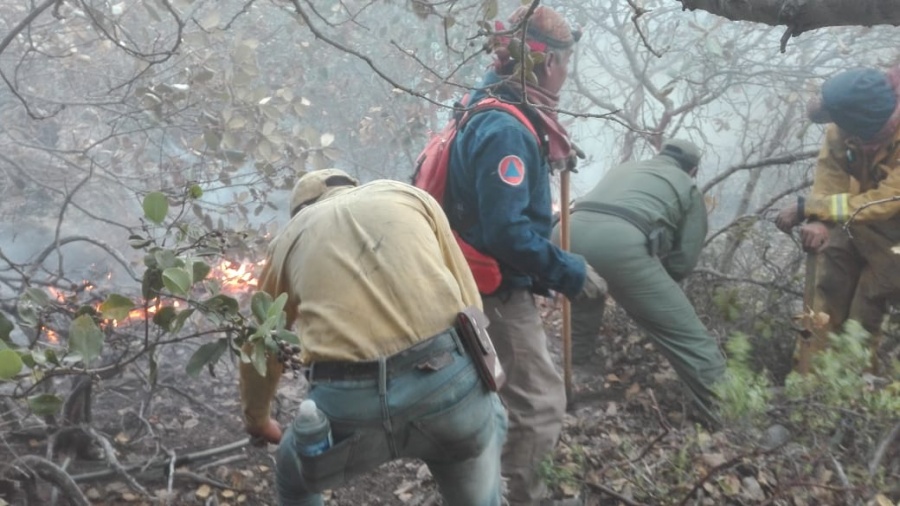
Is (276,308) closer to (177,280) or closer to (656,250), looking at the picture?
(177,280)

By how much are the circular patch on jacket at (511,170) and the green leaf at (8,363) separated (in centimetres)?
179

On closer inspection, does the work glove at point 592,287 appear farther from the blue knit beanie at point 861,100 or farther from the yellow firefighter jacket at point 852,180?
the blue knit beanie at point 861,100

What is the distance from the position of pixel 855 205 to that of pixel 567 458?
2046mm

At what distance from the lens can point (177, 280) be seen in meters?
1.80

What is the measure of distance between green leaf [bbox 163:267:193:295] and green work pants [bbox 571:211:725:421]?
2631 millimetres

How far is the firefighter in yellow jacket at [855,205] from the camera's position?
3.84 meters

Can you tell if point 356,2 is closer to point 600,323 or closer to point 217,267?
point 217,267

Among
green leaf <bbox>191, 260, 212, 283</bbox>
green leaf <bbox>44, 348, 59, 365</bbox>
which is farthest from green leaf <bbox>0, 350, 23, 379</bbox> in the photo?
Result: green leaf <bbox>191, 260, 212, 283</bbox>

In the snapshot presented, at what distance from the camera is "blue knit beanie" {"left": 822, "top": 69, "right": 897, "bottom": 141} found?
12.5 feet

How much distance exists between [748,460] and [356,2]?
7.64m

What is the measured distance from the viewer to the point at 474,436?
231cm

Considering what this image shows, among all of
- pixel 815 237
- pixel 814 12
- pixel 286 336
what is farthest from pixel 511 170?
pixel 815 237

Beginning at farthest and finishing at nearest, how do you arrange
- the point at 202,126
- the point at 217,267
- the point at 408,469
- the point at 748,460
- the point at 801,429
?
1. the point at 217,267
2. the point at 202,126
3. the point at 408,469
4. the point at 801,429
5. the point at 748,460

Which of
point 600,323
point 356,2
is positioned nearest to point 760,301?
point 600,323
